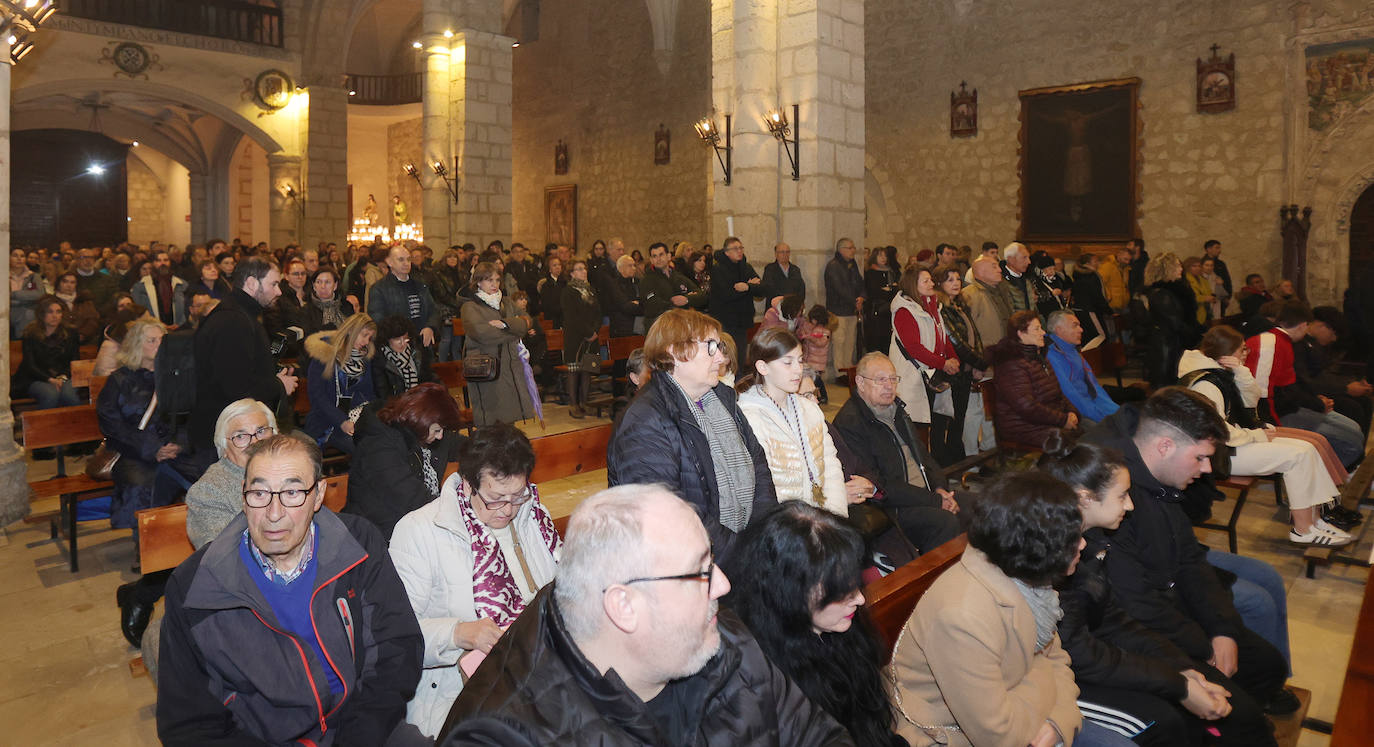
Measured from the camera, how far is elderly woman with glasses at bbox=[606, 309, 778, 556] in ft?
9.88

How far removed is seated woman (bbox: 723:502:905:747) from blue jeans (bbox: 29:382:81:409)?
23.1ft

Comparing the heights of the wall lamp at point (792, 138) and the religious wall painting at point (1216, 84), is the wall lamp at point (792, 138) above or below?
below

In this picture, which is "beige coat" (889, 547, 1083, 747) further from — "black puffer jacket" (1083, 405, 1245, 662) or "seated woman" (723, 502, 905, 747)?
"black puffer jacket" (1083, 405, 1245, 662)

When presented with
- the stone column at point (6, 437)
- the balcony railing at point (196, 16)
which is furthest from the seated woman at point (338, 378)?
the balcony railing at point (196, 16)

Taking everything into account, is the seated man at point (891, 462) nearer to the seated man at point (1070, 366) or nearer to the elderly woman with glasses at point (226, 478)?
the seated man at point (1070, 366)

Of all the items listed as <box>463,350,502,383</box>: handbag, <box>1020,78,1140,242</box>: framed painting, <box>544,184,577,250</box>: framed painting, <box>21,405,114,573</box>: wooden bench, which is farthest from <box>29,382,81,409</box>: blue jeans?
<box>544,184,577,250</box>: framed painting

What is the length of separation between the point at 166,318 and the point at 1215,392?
9737 mm

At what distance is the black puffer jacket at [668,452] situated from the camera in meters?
2.99

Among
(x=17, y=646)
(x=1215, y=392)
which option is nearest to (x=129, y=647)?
(x=17, y=646)

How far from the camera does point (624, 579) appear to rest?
1529 mm

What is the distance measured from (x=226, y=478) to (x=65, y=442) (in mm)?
2630

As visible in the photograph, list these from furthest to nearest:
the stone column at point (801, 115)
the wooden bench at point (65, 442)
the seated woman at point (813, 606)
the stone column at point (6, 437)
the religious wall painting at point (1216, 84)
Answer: the religious wall painting at point (1216, 84) → the stone column at point (801, 115) → the stone column at point (6, 437) → the wooden bench at point (65, 442) → the seated woman at point (813, 606)

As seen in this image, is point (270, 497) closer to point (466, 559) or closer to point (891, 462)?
point (466, 559)

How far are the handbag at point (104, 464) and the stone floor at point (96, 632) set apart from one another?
44 centimetres
